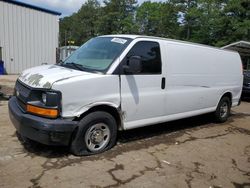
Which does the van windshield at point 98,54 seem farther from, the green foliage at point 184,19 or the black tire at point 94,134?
the green foliage at point 184,19

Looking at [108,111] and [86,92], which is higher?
[86,92]

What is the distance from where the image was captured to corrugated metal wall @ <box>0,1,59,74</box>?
21.6 m

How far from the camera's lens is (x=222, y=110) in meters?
8.38

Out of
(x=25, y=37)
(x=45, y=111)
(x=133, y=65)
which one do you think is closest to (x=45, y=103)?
(x=45, y=111)

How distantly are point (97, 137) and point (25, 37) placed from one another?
19489 mm

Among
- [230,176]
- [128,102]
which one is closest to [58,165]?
[128,102]

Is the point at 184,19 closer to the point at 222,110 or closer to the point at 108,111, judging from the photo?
→ the point at 222,110

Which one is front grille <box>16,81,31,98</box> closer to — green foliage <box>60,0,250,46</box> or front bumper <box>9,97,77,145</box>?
front bumper <box>9,97,77,145</box>

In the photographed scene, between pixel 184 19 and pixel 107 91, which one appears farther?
pixel 184 19

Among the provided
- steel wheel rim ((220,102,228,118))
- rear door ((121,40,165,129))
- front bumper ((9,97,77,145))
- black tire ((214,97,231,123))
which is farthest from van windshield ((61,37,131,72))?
steel wheel rim ((220,102,228,118))

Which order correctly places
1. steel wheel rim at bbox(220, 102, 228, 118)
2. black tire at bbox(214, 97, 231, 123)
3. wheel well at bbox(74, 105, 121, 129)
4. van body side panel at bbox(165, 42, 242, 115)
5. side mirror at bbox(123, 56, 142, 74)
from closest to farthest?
1. wheel well at bbox(74, 105, 121, 129)
2. side mirror at bbox(123, 56, 142, 74)
3. van body side panel at bbox(165, 42, 242, 115)
4. black tire at bbox(214, 97, 231, 123)
5. steel wheel rim at bbox(220, 102, 228, 118)

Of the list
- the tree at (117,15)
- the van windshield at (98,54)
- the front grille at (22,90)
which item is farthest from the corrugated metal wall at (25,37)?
the tree at (117,15)

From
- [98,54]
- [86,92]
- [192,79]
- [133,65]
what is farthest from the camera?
[192,79]

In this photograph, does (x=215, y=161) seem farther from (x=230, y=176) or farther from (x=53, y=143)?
(x=53, y=143)
